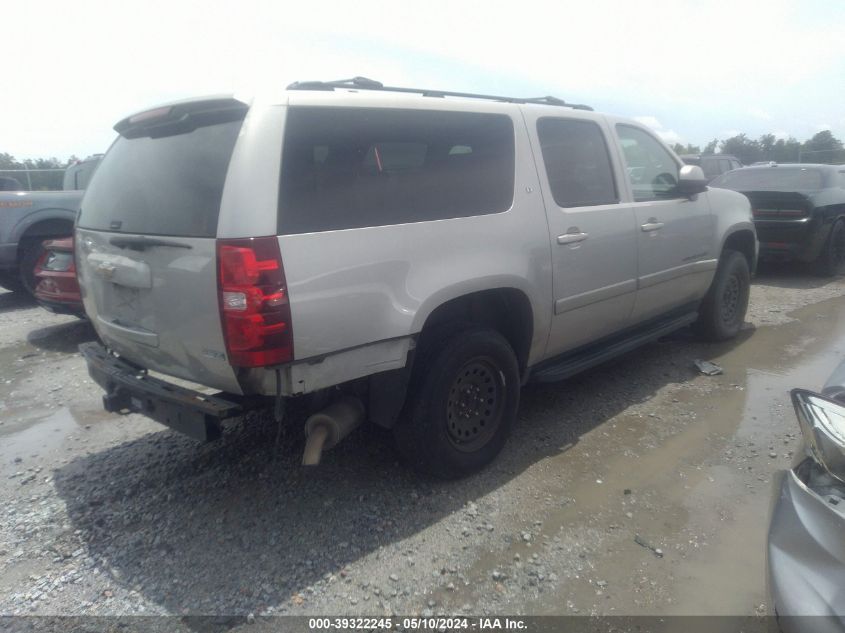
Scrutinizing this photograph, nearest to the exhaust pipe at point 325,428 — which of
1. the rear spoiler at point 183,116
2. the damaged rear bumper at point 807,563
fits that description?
the rear spoiler at point 183,116

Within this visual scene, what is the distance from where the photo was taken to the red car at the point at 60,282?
5457 millimetres

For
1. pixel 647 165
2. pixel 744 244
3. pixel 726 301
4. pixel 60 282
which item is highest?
pixel 647 165

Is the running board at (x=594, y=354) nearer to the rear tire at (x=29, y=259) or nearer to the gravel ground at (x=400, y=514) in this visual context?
the gravel ground at (x=400, y=514)

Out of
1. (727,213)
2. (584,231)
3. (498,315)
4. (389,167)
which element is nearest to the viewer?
(389,167)

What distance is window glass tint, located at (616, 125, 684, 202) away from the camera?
4430mm

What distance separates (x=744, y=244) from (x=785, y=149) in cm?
2785

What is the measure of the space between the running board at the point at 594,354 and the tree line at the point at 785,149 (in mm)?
22498

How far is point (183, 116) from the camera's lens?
2.76 metres

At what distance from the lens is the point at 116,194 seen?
3143 millimetres

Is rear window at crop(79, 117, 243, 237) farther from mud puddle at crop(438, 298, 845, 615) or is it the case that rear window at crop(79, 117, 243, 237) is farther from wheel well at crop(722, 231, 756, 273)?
wheel well at crop(722, 231, 756, 273)

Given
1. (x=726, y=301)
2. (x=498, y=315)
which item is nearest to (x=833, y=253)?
(x=726, y=301)

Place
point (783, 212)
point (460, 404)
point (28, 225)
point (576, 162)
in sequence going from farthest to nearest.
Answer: point (783, 212) → point (28, 225) → point (576, 162) → point (460, 404)

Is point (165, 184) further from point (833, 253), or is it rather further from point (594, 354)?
point (833, 253)

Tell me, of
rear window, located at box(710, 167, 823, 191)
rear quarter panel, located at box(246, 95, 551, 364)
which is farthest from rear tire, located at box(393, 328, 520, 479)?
rear window, located at box(710, 167, 823, 191)
